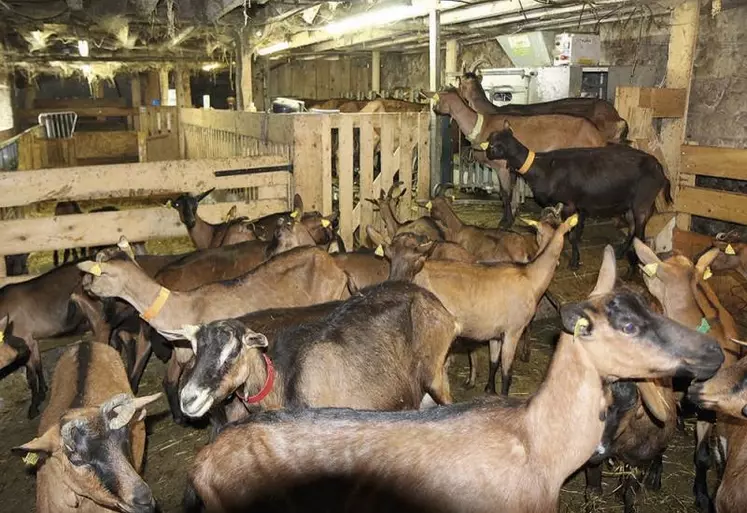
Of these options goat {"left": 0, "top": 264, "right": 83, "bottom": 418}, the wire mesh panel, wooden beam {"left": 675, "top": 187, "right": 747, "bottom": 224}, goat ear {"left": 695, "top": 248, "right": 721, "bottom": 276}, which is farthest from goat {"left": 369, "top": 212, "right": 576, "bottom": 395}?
the wire mesh panel

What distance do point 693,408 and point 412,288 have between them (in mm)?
2443

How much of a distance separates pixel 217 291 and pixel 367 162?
13.1 feet

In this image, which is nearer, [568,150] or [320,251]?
[320,251]

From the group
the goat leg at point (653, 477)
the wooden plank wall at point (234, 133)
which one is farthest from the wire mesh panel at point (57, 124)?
the goat leg at point (653, 477)

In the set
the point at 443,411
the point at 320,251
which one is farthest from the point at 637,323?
the point at 320,251

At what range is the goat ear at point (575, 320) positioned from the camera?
118 inches

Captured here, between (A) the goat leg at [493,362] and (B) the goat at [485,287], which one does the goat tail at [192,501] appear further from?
(A) the goat leg at [493,362]

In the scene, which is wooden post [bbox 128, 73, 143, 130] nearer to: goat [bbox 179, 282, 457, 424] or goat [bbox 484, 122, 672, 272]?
goat [bbox 484, 122, 672, 272]

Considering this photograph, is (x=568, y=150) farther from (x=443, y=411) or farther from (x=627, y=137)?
(x=443, y=411)

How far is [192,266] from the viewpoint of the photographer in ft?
20.8

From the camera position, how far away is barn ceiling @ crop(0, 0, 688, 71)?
9.93m

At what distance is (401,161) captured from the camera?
927 centimetres

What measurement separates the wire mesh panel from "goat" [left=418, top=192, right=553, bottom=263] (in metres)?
13.9

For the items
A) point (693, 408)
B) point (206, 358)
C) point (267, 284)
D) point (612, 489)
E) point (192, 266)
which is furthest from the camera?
point (192, 266)
